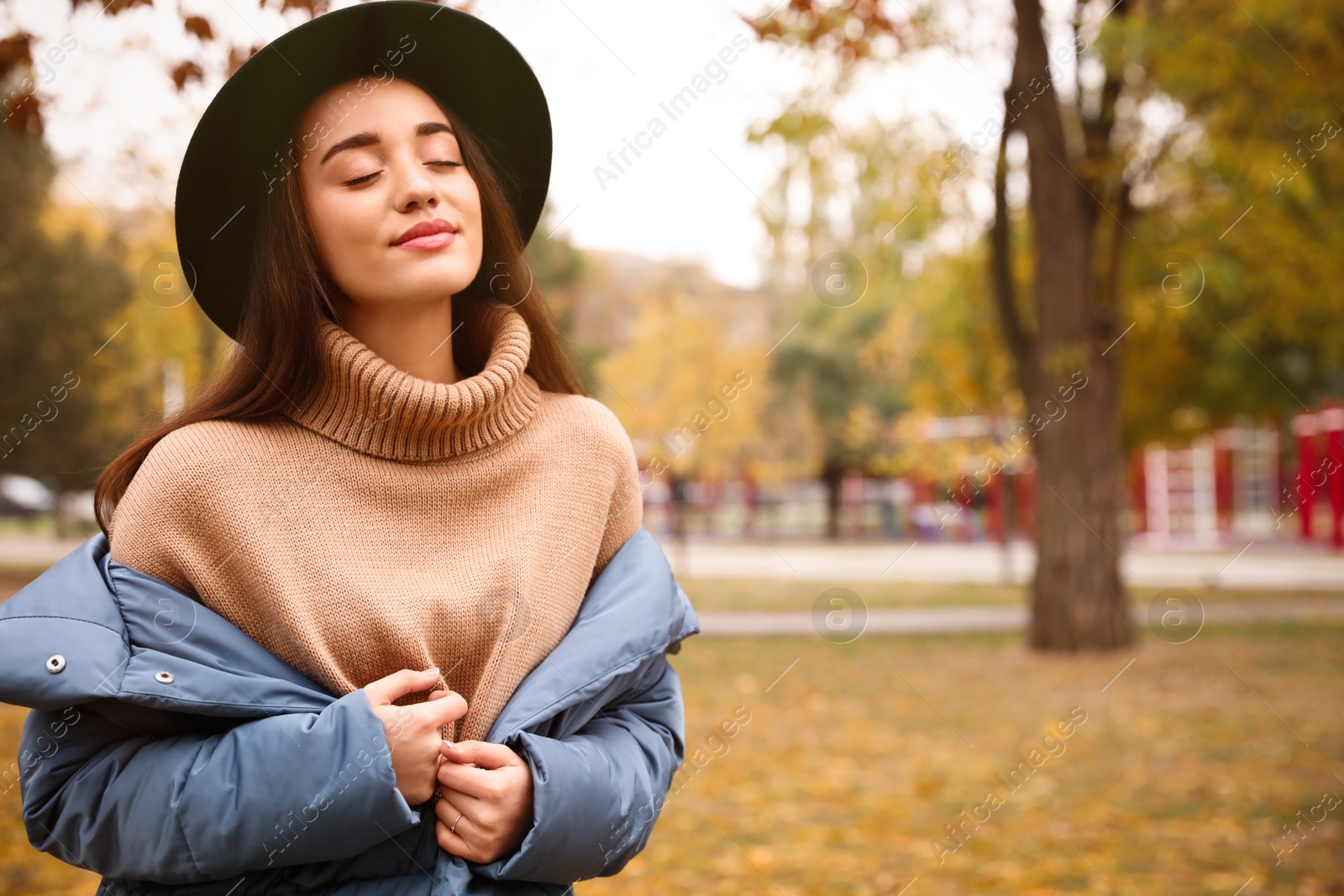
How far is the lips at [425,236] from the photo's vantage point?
5.29 ft

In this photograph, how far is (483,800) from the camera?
1.46 meters

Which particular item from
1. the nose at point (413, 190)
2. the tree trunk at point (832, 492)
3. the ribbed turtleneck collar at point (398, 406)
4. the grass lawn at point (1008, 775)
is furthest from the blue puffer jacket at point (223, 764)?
the tree trunk at point (832, 492)

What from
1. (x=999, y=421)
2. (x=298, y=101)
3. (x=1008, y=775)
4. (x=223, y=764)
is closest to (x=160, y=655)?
(x=223, y=764)

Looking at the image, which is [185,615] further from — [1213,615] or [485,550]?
[1213,615]

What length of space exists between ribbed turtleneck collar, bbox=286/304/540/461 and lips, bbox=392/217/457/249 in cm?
16

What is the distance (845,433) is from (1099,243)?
18.4 metres

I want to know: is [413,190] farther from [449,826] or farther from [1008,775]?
[1008,775]

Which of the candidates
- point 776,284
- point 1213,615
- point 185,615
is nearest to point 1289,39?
point 1213,615

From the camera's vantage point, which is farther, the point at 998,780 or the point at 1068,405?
the point at 1068,405

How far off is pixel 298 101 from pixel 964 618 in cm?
1212

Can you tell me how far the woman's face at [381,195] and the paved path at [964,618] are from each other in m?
10.6

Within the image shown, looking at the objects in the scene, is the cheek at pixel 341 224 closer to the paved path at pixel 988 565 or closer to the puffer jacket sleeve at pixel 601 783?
the puffer jacket sleeve at pixel 601 783

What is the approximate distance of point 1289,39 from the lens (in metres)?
8.08

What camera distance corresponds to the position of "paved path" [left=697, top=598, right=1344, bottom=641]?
12.2 meters
